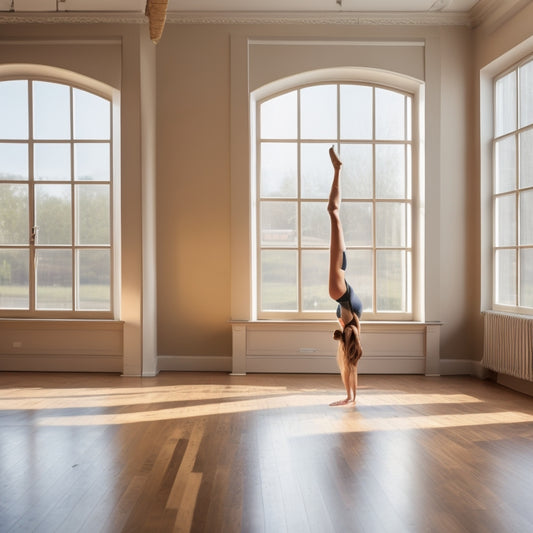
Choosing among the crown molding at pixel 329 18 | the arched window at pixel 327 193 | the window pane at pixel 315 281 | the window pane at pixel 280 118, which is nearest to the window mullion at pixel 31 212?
the crown molding at pixel 329 18

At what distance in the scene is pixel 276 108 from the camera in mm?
6812

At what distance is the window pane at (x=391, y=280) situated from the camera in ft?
22.1

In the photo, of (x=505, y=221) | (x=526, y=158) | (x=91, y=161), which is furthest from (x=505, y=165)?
(x=91, y=161)

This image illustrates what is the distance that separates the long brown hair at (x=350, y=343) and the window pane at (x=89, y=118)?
3560 mm

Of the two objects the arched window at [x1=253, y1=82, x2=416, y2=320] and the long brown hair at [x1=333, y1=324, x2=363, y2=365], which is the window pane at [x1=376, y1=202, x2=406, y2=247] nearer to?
the arched window at [x1=253, y1=82, x2=416, y2=320]

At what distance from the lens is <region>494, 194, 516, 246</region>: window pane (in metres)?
6.02

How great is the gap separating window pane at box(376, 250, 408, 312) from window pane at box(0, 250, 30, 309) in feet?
12.8

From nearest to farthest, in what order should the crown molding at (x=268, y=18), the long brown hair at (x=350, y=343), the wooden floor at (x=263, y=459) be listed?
the wooden floor at (x=263, y=459)
the long brown hair at (x=350, y=343)
the crown molding at (x=268, y=18)

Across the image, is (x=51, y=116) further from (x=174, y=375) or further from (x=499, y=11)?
(x=499, y=11)

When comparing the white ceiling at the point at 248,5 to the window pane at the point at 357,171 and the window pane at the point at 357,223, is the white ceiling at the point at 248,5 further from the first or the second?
the window pane at the point at 357,223

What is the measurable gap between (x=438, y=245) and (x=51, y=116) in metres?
4.48

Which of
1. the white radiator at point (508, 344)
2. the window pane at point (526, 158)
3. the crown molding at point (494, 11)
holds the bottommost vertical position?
the white radiator at point (508, 344)

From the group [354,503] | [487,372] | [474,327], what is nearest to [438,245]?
[474,327]

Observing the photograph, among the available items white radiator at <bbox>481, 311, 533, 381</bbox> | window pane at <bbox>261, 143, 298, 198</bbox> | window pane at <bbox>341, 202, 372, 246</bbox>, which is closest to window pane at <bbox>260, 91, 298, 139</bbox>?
window pane at <bbox>261, 143, 298, 198</bbox>
